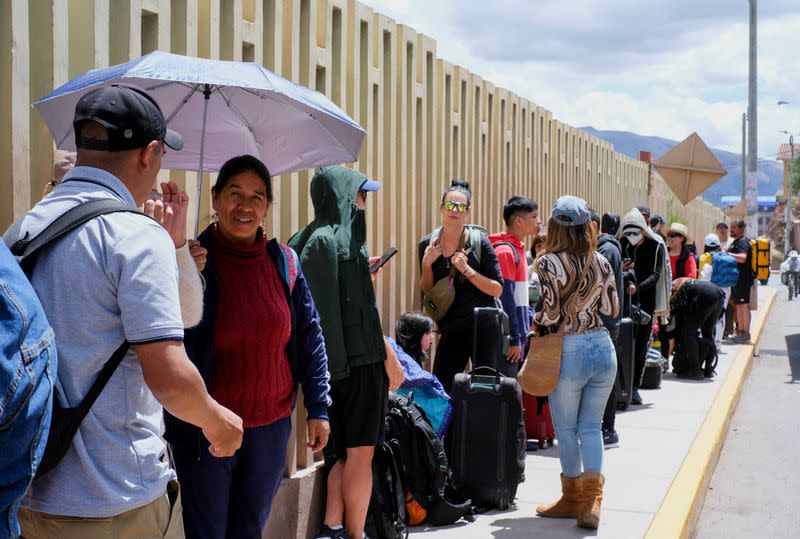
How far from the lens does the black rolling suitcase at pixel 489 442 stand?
21.8ft

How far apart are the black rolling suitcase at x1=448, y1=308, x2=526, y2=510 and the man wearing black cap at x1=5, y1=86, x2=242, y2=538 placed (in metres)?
4.00

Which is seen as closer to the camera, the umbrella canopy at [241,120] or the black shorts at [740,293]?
the umbrella canopy at [241,120]

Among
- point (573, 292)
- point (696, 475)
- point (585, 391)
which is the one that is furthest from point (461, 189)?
point (696, 475)

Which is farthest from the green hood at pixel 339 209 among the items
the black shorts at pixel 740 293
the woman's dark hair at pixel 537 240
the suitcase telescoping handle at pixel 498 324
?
the black shorts at pixel 740 293

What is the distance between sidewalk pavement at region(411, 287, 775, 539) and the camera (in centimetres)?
632

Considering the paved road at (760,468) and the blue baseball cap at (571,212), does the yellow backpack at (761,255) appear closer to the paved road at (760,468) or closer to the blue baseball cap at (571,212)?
the paved road at (760,468)

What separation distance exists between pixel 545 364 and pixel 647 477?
193 cm

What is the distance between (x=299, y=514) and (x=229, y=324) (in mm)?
2057

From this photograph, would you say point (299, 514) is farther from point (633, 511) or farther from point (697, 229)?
point (697, 229)

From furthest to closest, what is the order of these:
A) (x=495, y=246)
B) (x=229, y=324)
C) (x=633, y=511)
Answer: (x=495, y=246)
(x=633, y=511)
(x=229, y=324)

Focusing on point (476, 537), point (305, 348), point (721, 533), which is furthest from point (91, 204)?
point (721, 533)

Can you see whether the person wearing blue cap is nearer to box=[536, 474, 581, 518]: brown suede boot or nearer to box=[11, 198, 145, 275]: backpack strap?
box=[536, 474, 581, 518]: brown suede boot

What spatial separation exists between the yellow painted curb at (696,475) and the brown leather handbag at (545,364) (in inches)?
40.0

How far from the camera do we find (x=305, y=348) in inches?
171
